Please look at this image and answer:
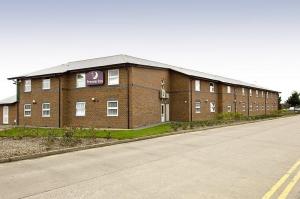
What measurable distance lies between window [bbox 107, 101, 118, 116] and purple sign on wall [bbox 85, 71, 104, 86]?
7.10 ft

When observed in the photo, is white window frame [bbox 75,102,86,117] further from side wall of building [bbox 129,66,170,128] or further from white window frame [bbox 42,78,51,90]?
side wall of building [bbox 129,66,170,128]

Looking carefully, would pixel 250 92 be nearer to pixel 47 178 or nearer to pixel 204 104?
pixel 204 104

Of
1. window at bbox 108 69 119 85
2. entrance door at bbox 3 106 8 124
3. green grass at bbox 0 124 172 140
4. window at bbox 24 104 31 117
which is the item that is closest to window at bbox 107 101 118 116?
window at bbox 108 69 119 85

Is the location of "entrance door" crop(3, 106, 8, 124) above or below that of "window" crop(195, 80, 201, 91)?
below

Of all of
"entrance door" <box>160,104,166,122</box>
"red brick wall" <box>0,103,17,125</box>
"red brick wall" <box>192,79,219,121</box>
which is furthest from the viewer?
"red brick wall" <box>0,103,17,125</box>

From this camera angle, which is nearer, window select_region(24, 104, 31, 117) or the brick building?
the brick building

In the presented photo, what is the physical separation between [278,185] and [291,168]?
7.74ft

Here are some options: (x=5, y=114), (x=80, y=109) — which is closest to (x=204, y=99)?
(x=80, y=109)

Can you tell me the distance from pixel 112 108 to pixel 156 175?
67.3ft

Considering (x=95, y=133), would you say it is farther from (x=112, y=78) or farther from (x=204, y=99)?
(x=204, y=99)

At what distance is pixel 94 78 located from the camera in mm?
29734

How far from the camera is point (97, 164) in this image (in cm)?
1016

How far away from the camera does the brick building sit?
92.0ft

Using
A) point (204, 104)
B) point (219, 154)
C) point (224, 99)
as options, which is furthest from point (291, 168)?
point (224, 99)
